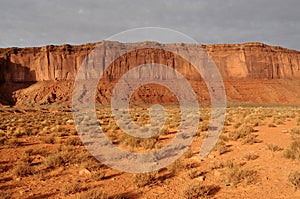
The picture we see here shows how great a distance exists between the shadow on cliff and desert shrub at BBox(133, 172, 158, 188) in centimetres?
7798

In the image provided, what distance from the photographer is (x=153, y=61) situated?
85.0 m

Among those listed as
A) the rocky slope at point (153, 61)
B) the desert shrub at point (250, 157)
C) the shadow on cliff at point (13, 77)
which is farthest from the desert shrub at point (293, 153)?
the shadow on cliff at point (13, 77)

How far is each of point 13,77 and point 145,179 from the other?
85.0 m

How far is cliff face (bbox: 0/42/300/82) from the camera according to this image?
80.4 m

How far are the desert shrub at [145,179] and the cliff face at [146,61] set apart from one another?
251 feet

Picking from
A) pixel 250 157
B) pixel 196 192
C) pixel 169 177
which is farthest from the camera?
pixel 250 157

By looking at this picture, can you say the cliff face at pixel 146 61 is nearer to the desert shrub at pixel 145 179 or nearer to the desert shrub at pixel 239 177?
the desert shrub at pixel 145 179

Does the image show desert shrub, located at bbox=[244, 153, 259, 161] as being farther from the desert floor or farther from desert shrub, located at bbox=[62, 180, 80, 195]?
A: desert shrub, located at bbox=[62, 180, 80, 195]

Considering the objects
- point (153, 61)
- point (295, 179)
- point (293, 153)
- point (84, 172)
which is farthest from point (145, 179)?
point (153, 61)

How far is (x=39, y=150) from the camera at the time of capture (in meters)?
8.66

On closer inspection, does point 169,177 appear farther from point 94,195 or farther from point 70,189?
point 70,189

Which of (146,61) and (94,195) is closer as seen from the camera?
(94,195)

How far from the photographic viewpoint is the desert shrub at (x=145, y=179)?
5411mm

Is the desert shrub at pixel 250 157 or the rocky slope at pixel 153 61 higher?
the rocky slope at pixel 153 61
